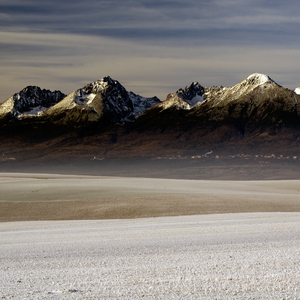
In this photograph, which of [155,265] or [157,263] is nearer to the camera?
[155,265]

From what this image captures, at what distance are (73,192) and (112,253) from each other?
25.3 m

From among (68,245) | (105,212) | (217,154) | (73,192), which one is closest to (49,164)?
(217,154)

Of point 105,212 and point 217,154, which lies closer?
point 105,212

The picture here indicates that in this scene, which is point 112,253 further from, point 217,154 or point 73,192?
point 217,154

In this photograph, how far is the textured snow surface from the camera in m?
6.36

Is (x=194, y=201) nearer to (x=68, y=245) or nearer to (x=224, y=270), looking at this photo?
(x=68, y=245)

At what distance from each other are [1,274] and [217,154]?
625 feet

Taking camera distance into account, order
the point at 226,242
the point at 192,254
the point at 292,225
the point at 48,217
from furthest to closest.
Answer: the point at 48,217 < the point at 292,225 < the point at 226,242 < the point at 192,254

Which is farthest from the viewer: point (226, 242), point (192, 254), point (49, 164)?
point (49, 164)

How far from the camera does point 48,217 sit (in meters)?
22.2

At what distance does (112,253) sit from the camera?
9203 millimetres

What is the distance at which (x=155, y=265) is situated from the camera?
7926 millimetres

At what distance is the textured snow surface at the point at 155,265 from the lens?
636 centimetres

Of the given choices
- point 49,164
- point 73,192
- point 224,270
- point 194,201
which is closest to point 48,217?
point 194,201
